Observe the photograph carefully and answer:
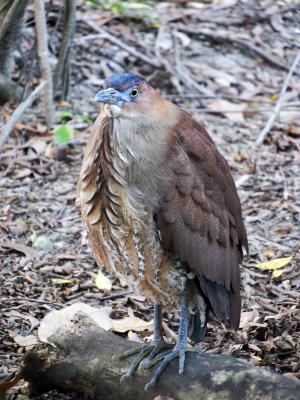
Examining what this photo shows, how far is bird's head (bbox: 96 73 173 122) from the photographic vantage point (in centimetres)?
413

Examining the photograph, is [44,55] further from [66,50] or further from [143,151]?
[143,151]

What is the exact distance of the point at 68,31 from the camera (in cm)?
805

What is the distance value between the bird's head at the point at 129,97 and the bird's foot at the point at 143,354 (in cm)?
122

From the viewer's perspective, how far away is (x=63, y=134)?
7.51m

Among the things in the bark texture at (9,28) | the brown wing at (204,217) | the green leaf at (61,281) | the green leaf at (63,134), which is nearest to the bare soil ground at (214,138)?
the green leaf at (61,281)

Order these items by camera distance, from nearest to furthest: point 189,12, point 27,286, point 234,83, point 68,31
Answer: point 27,286 → point 68,31 → point 234,83 → point 189,12

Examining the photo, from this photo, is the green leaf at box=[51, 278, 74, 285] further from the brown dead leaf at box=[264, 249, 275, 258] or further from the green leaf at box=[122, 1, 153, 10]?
the green leaf at box=[122, 1, 153, 10]

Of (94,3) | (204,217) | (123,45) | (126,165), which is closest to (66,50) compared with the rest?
(123,45)

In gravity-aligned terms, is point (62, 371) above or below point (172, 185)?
below

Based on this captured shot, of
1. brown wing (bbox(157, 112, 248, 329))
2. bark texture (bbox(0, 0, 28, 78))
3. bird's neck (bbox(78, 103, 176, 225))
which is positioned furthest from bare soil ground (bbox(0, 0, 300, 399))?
bird's neck (bbox(78, 103, 176, 225))

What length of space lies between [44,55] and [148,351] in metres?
3.93

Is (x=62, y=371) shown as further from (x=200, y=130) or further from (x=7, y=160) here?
(x=7, y=160)

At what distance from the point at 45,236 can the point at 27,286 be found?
732mm

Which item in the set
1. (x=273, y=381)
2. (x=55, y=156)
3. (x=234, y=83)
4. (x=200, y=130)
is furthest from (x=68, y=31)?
(x=273, y=381)
